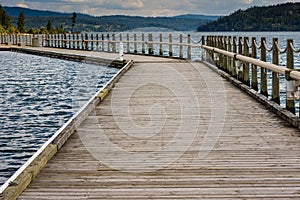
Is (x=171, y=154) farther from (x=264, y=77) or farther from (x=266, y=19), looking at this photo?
(x=266, y=19)

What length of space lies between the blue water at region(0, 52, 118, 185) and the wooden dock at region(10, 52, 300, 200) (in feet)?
4.74

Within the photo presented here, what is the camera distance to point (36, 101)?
1543cm

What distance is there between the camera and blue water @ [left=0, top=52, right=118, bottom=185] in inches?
359

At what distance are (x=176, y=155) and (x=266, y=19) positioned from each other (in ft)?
339

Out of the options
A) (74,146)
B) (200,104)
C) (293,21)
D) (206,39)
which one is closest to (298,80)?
(200,104)

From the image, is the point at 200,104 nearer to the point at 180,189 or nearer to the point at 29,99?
the point at 180,189

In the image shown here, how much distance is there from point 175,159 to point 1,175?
293cm

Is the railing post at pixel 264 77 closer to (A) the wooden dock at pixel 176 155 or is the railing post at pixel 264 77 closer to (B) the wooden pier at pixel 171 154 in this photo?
(B) the wooden pier at pixel 171 154

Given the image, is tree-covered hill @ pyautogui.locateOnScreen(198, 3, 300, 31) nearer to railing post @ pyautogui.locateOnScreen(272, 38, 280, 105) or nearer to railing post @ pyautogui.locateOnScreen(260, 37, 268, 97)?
railing post @ pyautogui.locateOnScreen(260, 37, 268, 97)

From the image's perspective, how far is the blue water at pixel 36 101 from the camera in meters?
9.11

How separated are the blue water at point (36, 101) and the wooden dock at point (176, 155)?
145 cm

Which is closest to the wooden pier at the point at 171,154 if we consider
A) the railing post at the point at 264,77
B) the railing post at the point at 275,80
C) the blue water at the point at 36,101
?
the railing post at the point at 275,80

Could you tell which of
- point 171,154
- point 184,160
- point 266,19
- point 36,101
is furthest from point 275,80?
point 266,19

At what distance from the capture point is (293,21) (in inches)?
3851
